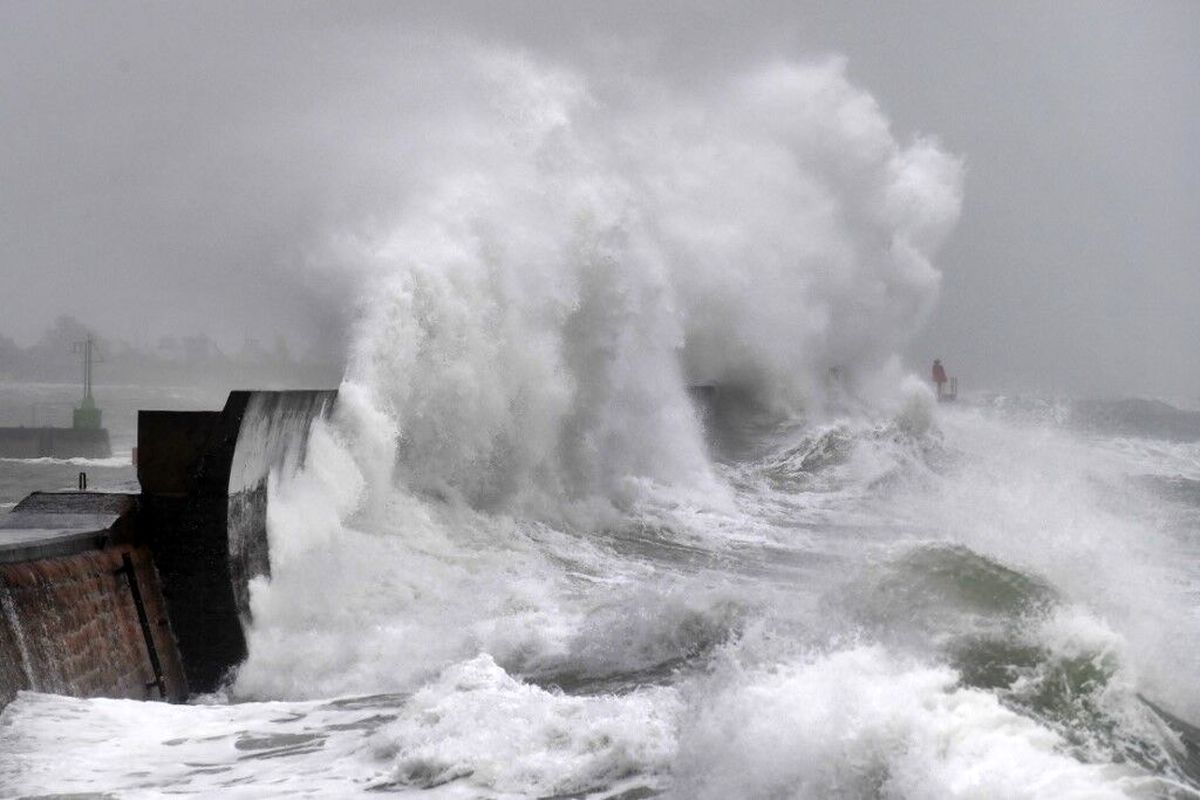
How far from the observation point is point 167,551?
8492mm

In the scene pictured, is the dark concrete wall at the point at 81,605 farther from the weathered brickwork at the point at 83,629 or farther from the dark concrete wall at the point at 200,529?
the dark concrete wall at the point at 200,529


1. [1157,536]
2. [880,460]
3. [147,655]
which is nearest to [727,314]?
[880,460]

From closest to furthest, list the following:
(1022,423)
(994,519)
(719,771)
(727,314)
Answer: (719,771), (994,519), (727,314), (1022,423)

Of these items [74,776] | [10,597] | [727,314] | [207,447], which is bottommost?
[74,776]

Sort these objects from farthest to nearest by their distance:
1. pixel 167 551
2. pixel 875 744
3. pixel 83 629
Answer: pixel 167 551 < pixel 83 629 < pixel 875 744

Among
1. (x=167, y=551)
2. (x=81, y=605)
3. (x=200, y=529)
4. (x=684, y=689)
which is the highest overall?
(x=200, y=529)

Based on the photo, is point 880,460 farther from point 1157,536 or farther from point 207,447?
point 207,447

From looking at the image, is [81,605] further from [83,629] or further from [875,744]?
[875,744]

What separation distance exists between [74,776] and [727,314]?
2093 centimetres

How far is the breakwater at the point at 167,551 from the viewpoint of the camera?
24.5ft

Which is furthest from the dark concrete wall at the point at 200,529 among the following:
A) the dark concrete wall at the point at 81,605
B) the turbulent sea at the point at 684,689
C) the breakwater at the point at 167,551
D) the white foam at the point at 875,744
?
the white foam at the point at 875,744

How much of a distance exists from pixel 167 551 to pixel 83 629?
1.23 metres

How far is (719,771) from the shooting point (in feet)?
17.0

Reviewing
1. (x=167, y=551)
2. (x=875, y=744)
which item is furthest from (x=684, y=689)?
(x=167, y=551)
